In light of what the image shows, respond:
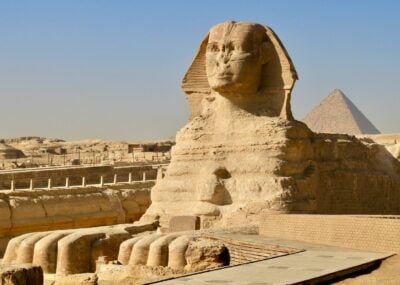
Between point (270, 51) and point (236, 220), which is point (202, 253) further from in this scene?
point (270, 51)

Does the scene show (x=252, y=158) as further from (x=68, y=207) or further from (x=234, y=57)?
(x=68, y=207)

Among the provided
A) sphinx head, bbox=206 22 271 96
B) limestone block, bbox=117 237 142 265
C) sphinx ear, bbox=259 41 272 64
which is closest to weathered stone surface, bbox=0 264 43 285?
limestone block, bbox=117 237 142 265

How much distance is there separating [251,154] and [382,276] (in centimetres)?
810

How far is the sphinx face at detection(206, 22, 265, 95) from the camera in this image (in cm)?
1775

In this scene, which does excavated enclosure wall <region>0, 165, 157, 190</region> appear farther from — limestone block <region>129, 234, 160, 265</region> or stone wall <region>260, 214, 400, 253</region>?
stone wall <region>260, 214, 400, 253</region>

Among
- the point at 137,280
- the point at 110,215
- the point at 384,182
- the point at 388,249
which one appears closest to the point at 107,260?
the point at 137,280

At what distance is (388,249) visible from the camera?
442 inches

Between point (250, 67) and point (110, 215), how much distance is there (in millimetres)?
8365

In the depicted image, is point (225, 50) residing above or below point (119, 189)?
above

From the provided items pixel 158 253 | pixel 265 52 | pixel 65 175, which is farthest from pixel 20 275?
pixel 65 175

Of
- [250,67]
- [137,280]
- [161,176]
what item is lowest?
[137,280]

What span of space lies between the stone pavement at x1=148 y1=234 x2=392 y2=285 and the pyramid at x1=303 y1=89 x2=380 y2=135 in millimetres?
38070

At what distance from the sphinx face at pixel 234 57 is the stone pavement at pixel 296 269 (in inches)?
272

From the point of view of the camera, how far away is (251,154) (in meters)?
17.3
